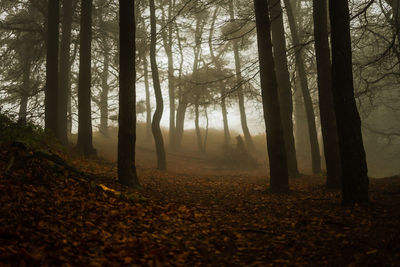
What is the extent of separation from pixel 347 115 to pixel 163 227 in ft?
15.3

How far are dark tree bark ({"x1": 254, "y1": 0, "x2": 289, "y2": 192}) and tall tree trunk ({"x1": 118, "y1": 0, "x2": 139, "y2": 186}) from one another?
3924mm

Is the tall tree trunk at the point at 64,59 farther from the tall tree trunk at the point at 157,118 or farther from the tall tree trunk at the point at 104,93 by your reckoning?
the tall tree trunk at the point at 157,118

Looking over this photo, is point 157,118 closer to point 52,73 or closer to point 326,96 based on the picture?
point 52,73

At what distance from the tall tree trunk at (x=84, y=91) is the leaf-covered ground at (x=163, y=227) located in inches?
262

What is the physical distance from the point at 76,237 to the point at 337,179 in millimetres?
8369

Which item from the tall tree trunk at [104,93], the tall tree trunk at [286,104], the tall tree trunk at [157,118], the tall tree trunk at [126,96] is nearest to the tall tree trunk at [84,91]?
the tall tree trunk at [157,118]

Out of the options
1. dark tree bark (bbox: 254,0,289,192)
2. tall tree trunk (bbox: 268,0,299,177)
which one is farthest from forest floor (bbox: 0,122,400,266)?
tall tree trunk (bbox: 268,0,299,177)

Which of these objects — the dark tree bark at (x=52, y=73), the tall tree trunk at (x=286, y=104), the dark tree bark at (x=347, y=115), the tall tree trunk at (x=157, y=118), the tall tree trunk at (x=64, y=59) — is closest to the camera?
the dark tree bark at (x=347, y=115)

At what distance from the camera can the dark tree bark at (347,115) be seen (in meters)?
6.74

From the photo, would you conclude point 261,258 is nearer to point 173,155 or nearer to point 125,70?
point 125,70

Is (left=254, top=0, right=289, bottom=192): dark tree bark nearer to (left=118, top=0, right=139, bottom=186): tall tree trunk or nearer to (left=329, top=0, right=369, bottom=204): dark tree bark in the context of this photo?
(left=329, top=0, right=369, bottom=204): dark tree bark

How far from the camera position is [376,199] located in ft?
24.6

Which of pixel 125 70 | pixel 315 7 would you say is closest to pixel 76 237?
pixel 125 70

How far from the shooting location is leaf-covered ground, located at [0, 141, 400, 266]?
4.02m
